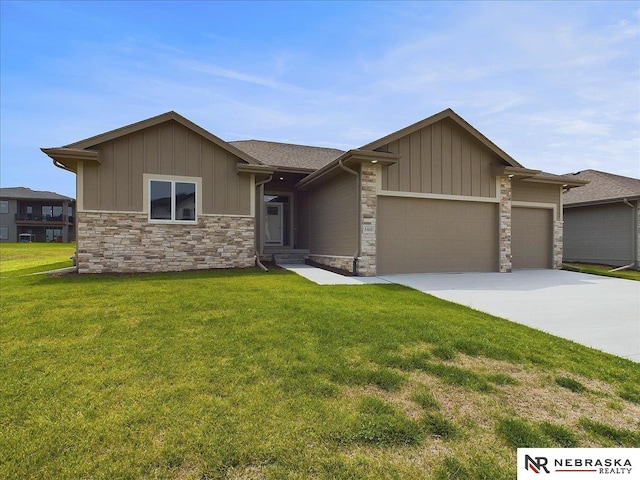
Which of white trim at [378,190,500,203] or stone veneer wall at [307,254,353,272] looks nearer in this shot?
white trim at [378,190,500,203]

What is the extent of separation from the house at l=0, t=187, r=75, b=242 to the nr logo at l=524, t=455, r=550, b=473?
46.0 m

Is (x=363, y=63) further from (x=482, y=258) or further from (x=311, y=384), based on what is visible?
(x=311, y=384)

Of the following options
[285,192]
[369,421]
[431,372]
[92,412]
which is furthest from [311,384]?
[285,192]

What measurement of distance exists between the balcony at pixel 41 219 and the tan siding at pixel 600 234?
147 ft

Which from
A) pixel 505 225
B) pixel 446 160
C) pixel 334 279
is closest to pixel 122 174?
pixel 334 279

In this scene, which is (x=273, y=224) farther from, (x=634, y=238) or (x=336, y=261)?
(x=634, y=238)

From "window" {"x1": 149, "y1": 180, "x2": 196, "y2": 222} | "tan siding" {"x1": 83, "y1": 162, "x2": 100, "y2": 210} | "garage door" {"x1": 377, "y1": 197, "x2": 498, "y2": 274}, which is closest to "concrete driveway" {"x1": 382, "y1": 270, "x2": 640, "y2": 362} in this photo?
"garage door" {"x1": 377, "y1": 197, "x2": 498, "y2": 274}

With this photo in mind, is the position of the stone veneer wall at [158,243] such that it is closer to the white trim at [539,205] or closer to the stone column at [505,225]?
the stone column at [505,225]

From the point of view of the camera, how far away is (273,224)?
597 inches

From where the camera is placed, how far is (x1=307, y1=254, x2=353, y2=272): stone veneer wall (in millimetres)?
10445

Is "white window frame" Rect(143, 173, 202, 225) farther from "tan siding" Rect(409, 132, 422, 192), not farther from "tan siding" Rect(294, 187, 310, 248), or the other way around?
"tan siding" Rect(409, 132, 422, 192)

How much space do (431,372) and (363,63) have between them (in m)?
11.5

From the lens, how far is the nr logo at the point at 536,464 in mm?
2164

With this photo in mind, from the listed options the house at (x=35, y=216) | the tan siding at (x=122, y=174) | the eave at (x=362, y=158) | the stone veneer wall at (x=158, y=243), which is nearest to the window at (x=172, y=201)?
the stone veneer wall at (x=158, y=243)
